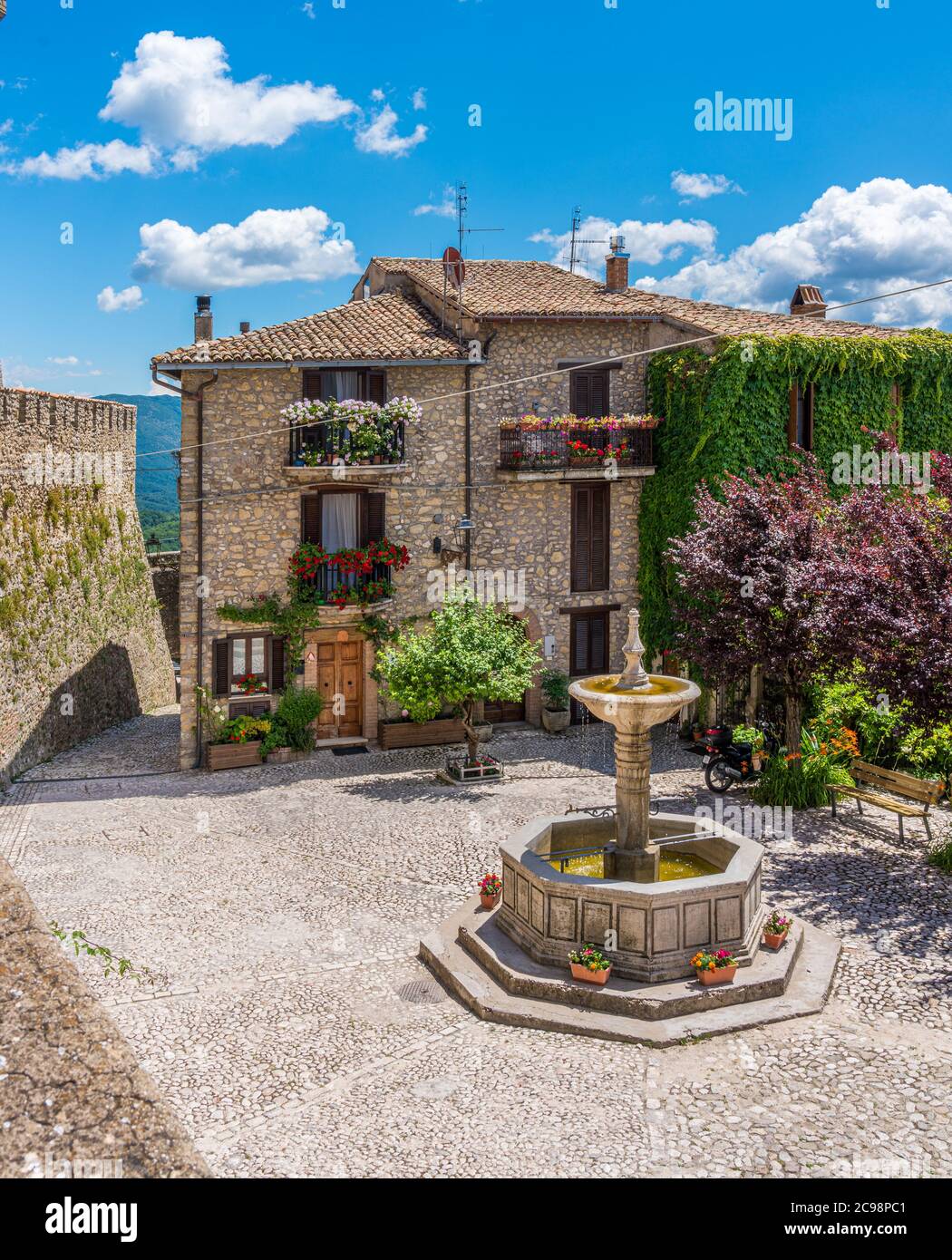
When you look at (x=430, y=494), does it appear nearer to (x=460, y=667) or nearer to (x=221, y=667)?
(x=460, y=667)

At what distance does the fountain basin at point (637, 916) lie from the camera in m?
9.73

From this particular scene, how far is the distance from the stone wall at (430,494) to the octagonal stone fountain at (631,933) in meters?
Answer: 9.79

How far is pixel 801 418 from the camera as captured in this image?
805 inches

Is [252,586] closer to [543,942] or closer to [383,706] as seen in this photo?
[383,706]

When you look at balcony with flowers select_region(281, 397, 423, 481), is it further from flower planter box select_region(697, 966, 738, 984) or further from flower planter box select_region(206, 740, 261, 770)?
flower planter box select_region(697, 966, 738, 984)

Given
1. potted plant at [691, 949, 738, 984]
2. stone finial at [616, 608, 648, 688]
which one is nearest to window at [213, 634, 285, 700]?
stone finial at [616, 608, 648, 688]

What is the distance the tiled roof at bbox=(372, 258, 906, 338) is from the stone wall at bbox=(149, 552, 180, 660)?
12.7m

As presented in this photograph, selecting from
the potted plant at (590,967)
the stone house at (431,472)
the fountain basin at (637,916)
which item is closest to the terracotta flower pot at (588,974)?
the potted plant at (590,967)

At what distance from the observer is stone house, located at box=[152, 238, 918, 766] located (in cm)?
1905

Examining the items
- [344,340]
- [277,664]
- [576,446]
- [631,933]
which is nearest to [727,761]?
[576,446]

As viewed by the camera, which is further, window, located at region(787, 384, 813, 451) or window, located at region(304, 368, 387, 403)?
window, located at region(787, 384, 813, 451)

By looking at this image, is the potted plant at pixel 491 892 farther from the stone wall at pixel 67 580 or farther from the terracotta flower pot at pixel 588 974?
the stone wall at pixel 67 580

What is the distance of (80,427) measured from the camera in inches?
936
